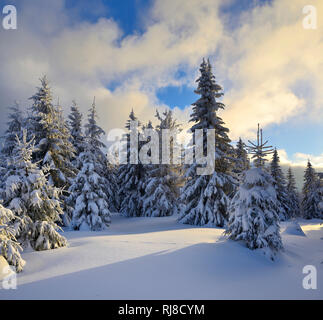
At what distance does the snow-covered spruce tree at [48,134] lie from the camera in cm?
1645

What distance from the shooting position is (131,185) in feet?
83.7

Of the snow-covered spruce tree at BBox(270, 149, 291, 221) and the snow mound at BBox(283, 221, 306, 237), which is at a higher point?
the snow-covered spruce tree at BBox(270, 149, 291, 221)

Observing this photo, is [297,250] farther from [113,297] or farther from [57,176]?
[57,176]

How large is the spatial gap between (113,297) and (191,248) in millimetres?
3693

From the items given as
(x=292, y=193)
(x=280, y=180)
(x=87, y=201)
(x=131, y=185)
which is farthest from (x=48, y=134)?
(x=292, y=193)

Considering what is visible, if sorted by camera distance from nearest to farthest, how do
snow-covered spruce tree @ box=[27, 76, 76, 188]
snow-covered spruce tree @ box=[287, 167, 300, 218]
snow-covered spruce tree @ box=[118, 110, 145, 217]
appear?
snow-covered spruce tree @ box=[27, 76, 76, 188], snow-covered spruce tree @ box=[118, 110, 145, 217], snow-covered spruce tree @ box=[287, 167, 300, 218]

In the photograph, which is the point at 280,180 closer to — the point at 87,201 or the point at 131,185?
the point at 131,185

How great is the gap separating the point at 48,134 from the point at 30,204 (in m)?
11.2

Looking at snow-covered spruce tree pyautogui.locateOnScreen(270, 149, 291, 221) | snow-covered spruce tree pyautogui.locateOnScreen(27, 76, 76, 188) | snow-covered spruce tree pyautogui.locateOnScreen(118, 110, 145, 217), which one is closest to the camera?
snow-covered spruce tree pyautogui.locateOnScreen(27, 76, 76, 188)

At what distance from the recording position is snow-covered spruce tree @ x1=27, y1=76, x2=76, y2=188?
54.0 ft

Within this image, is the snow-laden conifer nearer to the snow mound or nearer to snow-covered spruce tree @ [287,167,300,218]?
the snow mound

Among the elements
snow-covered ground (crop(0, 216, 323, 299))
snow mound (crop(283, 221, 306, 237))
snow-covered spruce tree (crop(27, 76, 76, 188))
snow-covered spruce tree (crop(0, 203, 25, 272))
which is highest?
snow-covered spruce tree (crop(27, 76, 76, 188))

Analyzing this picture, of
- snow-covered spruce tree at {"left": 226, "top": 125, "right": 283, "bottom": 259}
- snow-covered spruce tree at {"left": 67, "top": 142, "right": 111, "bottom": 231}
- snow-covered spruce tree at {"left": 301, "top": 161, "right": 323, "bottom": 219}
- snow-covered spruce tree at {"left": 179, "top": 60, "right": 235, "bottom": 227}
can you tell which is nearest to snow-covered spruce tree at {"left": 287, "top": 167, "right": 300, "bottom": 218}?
snow-covered spruce tree at {"left": 301, "top": 161, "right": 323, "bottom": 219}

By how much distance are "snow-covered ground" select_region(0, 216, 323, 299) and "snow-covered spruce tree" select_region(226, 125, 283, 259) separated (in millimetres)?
439
